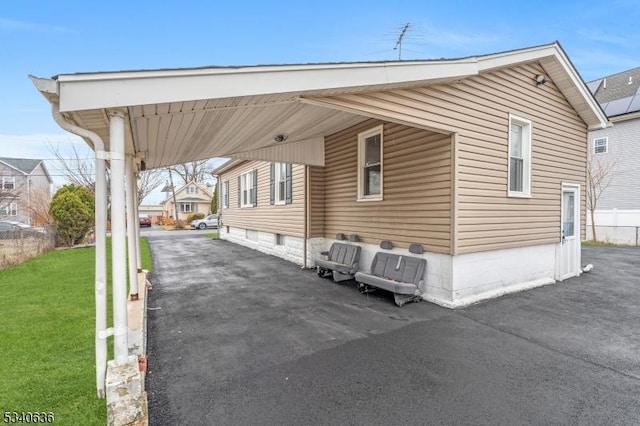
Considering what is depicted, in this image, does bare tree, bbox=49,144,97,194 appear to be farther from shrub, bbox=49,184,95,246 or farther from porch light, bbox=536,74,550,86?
porch light, bbox=536,74,550,86

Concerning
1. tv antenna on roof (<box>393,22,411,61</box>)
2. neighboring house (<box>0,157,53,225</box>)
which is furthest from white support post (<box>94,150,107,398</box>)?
neighboring house (<box>0,157,53,225</box>)

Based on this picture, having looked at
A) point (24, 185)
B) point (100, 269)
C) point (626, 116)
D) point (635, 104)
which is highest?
point (635, 104)

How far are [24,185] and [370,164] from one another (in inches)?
1381

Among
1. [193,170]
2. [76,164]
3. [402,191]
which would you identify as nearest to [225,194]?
[402,191]

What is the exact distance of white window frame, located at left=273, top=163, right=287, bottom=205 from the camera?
10828 millimetres

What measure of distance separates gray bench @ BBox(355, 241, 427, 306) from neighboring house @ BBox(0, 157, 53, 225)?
23528 millimetres

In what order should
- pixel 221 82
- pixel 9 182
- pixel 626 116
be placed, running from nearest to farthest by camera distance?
pixel 221 82
pixel 626 116
pixel 9 182

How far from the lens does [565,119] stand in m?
7.72

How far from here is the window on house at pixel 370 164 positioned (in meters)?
7.20

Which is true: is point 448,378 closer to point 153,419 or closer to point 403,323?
point 403,323

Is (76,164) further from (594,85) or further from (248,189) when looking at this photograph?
(594,85)

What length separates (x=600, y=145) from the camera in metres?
16.4

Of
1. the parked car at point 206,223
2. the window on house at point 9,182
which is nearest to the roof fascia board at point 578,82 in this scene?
the parked car at point 206,223

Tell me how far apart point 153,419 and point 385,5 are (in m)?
12.4
